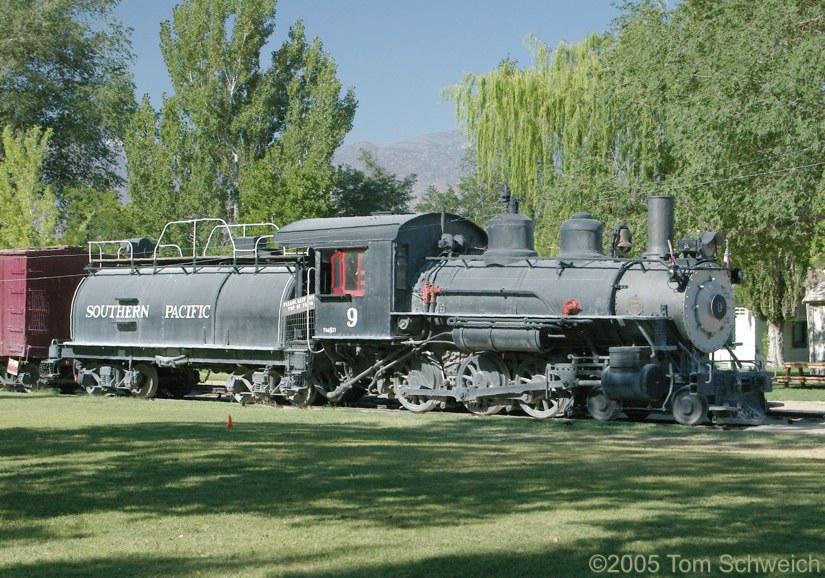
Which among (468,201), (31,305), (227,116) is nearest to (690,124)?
(31,305)

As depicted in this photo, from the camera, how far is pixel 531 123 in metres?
39.8

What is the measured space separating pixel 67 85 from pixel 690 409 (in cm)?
4796

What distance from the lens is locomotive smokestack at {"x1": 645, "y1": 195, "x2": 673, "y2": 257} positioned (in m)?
21.2

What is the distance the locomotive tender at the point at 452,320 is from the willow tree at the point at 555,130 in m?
10.4

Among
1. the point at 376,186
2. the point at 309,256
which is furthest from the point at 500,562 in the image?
the point at 376,186

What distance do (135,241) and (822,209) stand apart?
17.9m

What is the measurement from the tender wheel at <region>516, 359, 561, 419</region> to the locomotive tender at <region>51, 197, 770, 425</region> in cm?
3

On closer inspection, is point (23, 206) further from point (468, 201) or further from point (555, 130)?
point (468, 201)

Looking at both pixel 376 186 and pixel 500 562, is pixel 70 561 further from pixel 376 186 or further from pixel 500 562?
pixel 376 186

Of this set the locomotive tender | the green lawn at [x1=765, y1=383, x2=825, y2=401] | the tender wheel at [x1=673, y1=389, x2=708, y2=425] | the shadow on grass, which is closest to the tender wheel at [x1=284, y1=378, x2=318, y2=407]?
the locomotive tender

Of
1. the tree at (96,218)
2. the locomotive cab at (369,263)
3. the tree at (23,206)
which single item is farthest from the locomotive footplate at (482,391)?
the tree at (96,218)

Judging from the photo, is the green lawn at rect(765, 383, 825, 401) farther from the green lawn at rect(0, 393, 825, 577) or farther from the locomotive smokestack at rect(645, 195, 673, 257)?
the green lawn at rect(0, 393, 825, 577)

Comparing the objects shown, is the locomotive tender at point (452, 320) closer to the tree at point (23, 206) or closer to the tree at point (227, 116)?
the tree at point (23, 206)

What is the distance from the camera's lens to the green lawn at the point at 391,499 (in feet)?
27.9
